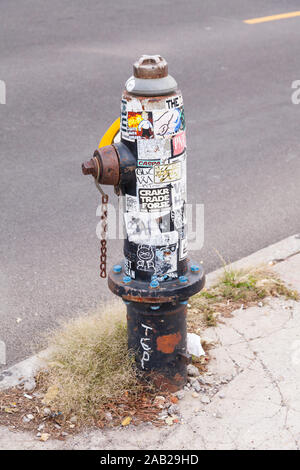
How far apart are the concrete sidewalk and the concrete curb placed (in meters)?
0.43

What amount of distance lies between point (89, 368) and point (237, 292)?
1.33 meters

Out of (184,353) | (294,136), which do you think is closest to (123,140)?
(184,353)

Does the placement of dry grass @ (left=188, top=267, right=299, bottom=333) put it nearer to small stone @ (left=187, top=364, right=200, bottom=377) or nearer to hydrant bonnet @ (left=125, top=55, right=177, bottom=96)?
small stone @ (left=187, top=364, right=200, bottom=377)

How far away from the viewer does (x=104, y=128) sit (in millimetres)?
7336

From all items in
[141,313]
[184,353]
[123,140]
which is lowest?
[184,353]

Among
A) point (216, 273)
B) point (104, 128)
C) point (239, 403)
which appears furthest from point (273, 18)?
point (239, 403)

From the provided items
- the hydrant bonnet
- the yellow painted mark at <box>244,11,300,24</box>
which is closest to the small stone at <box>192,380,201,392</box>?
the hydrant bonnet

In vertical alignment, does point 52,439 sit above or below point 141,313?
A: below

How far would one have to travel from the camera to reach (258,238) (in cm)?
549

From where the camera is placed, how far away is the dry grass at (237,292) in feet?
14.3

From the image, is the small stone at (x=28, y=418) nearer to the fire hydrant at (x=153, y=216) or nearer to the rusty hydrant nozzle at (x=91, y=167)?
the fire hydrant at (x=153, y=216)

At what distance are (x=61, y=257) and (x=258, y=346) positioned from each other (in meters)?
1.85
